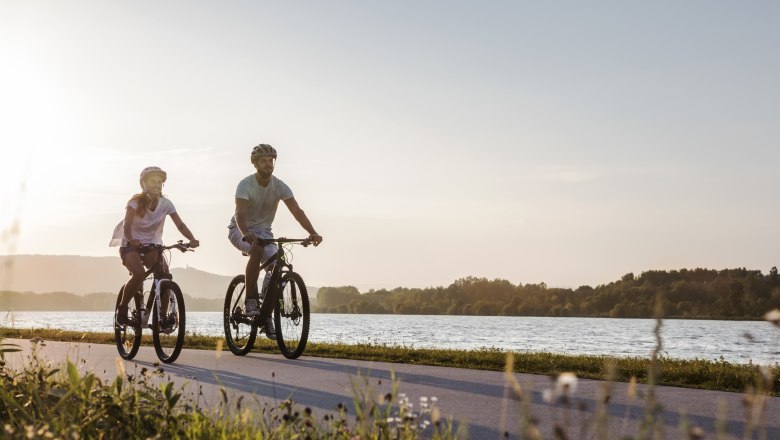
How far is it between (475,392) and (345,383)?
4.02 ft

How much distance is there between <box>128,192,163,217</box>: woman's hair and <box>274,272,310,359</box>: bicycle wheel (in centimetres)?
204

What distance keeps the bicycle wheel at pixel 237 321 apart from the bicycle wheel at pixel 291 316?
0.57 meters

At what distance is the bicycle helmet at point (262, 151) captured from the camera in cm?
973

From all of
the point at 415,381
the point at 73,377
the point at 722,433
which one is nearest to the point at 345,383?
the point at 415,381

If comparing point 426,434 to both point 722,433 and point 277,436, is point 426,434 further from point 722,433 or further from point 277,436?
point 722,433

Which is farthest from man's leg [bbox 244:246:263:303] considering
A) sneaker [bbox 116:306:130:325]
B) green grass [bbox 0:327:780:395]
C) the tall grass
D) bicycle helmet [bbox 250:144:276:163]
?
the tall grass

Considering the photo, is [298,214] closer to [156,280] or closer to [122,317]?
[156,280]

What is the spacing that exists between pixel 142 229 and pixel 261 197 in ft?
5.36

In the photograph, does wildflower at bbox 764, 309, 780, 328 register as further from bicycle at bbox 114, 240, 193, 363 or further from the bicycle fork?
the bicycle fork

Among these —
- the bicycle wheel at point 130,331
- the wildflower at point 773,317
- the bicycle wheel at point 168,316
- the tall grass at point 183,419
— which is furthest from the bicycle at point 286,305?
the wildflower at point 773,317

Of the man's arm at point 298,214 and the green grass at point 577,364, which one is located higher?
the man's arm at point 298,214

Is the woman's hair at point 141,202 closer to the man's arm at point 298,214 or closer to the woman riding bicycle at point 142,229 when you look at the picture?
the woman riding bicycle at point 142,229

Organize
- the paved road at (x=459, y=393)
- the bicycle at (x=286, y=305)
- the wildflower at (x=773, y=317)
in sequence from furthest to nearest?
the bicycle at (x=286, y=305)
the paved road at (x=459, y=393)
the wildflower at (x=773, y=317)

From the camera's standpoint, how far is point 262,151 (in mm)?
9727
